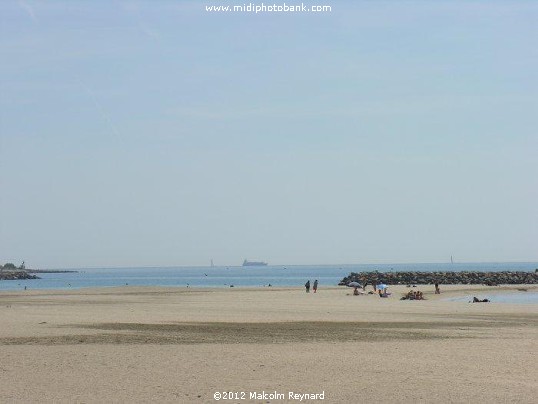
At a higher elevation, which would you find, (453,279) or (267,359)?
(453,279)

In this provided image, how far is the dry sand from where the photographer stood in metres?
15.1

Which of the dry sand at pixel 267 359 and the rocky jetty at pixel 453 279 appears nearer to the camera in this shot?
the dry sand at pixel 267 359

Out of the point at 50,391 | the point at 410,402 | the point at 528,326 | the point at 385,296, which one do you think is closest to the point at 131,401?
the point at 50,391

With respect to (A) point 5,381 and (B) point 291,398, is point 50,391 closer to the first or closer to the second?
(A) point 5,381

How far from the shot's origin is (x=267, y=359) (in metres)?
19.3

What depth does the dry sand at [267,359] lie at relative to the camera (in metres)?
15.1

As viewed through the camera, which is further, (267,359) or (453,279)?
(453,279)

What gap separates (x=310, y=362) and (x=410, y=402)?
4.96 meters

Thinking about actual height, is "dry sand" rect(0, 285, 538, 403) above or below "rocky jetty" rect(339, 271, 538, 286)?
below

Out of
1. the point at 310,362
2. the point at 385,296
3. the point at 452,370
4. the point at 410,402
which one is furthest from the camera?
the point at 385,296

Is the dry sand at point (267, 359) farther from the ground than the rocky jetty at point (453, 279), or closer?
closer

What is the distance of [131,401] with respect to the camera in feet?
46.6

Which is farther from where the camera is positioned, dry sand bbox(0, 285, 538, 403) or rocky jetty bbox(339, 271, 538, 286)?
rocky jetty bbox(339, 271, 538, 286)

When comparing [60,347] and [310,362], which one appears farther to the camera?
[60,347]
